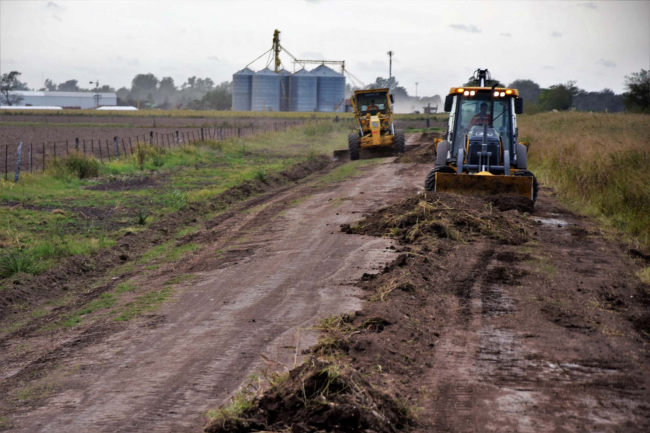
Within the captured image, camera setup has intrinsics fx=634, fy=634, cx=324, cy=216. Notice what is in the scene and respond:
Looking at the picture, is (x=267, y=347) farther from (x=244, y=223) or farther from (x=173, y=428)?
(x=244, y=223)

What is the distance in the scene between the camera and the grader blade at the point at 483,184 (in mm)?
13586

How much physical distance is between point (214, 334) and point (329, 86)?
84505 millimetres

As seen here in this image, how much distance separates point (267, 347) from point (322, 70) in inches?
3382

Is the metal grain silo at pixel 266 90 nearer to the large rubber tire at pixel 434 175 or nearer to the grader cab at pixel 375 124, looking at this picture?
the grader cab at pixel 375 124

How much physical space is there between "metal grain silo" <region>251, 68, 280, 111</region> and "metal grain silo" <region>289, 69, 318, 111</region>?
2.03 m

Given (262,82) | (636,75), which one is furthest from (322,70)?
(636,75)

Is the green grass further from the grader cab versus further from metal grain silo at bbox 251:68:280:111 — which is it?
metal grain silo at bbox 251:68:280:111

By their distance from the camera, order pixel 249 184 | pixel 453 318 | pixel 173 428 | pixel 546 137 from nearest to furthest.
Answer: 1. pixel 173 428
2. pixel 453 318
3. pixel 249 184
4. pixel 546 137

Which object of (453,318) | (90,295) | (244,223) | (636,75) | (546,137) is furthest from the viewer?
(636,75)

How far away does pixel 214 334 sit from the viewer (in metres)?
6.73

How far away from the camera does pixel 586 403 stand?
16.2 feet

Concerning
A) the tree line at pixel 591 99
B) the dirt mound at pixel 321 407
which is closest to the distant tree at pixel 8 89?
the tree line at pixel 591 99

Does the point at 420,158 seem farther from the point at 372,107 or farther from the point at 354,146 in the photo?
the point at 372,107

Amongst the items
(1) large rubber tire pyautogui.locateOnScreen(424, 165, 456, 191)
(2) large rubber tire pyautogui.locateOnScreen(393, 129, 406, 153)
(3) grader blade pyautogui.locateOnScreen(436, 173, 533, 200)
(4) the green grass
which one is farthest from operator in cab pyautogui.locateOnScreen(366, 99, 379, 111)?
(4) the green grass
